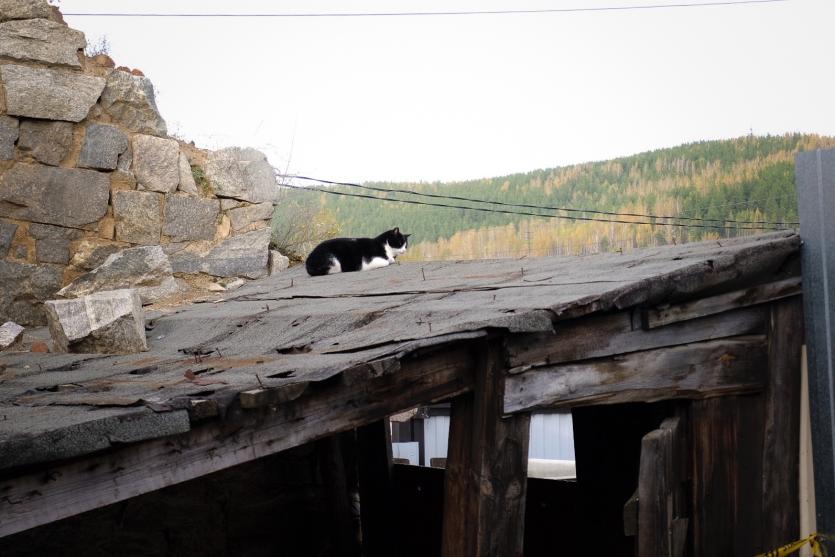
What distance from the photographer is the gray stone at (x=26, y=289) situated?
7.29 meters

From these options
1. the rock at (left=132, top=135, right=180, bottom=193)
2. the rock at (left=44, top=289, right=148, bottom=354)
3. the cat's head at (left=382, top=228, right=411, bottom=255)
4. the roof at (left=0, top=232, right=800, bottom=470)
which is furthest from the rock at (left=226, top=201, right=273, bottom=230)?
the rock at (left=44, top=289, right=148, bottom=354)

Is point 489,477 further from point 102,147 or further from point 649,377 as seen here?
point 102,147

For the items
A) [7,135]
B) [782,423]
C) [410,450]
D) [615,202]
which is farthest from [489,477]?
[615,202]

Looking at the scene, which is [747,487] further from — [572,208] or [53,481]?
[572,208]

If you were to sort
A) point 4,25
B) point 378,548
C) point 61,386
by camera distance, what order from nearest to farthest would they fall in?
point 61,386 < point 378,548 < point 4,25

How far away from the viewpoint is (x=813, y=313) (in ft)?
15.8

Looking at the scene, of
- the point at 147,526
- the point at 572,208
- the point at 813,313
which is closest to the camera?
the point at 813,313

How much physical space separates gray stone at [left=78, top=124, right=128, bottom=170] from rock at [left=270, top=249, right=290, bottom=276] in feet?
5.48

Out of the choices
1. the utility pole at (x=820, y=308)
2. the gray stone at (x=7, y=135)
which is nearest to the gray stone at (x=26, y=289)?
the gray stone at (x=7, y=135)

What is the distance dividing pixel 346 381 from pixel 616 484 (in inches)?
125

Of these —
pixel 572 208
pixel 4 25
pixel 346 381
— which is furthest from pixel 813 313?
pixel 572 208

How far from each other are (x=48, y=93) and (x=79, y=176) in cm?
70

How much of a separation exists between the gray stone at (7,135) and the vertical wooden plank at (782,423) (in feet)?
18.9

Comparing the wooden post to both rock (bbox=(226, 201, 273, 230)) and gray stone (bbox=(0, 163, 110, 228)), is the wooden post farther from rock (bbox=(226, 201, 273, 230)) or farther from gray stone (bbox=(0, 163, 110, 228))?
rock (bbox=(226, 201, 273, 230))
